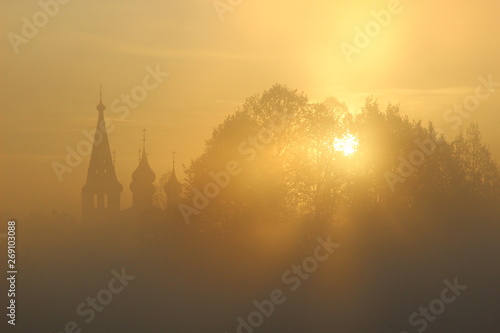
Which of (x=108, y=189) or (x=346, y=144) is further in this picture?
(x=108, y=189)

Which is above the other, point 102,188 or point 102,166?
point 102,166

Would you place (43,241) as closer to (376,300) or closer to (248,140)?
(248,140)

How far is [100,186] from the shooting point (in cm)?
9394

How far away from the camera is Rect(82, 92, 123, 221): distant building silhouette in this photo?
93.4m

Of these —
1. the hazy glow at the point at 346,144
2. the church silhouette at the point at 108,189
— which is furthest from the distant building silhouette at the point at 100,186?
the hazy glow at the point at 346,144

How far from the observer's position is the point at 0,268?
150ft

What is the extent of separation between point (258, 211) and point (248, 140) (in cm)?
419

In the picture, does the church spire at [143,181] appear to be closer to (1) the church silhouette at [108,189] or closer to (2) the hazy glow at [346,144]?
(1) the church silhouette at [108,189]

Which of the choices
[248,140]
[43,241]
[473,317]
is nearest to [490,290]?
[473,317]

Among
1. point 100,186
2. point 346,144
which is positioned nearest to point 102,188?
point 100,186

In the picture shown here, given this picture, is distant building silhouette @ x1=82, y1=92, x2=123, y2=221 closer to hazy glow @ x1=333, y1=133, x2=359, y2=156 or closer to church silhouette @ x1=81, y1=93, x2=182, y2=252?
church silhouette @ x1=81, y1=93, x2=182, y2=252

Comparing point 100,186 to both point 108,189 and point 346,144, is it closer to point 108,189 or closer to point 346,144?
point 108,189

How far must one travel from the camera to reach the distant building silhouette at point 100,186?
93.4m

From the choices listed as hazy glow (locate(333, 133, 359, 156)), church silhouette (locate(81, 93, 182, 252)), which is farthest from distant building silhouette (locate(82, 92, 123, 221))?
hazy glow (locate(333, 133, 359, 156))
